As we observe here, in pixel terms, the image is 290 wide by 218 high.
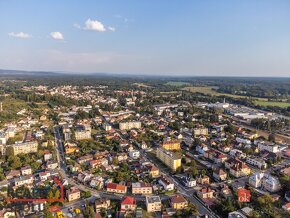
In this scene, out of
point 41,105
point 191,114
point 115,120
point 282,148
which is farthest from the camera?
point 41,105

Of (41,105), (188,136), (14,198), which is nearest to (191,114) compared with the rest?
(188,136)

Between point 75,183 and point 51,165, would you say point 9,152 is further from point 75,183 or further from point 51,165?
point 75,183

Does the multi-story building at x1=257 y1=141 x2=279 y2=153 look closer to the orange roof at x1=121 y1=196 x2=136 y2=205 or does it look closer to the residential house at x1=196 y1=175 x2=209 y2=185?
the residential house at x1=196 y1=175 x2=209 y2=185

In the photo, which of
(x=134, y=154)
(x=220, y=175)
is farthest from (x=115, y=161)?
(x=220, y=175)

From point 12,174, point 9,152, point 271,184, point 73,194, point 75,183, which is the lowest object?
point 75,183

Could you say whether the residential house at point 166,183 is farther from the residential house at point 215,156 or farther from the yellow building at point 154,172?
the residential house at point 215,156

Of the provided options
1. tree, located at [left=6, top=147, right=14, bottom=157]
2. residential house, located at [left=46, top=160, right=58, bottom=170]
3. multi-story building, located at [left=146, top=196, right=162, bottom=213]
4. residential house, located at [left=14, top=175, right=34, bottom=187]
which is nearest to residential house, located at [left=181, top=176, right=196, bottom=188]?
multi-story building, located at [left=146, top=196, right=162, bottom=213]

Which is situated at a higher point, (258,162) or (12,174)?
(258,162)

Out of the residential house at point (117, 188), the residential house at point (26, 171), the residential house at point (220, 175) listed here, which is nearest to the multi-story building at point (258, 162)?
the residential house at point (220, 175)

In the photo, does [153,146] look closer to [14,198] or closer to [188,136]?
[188,136]
